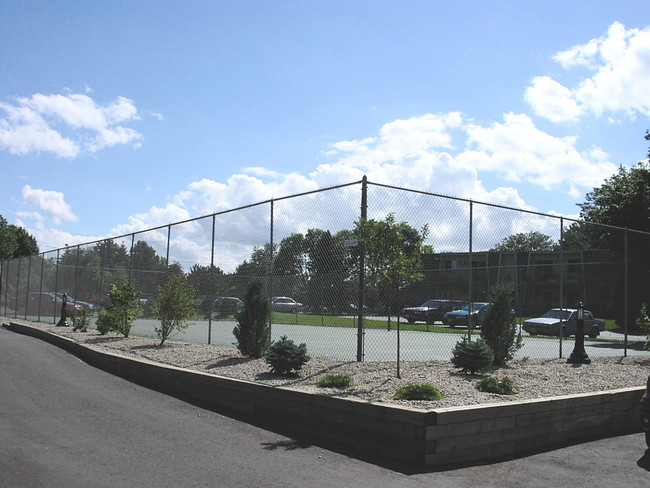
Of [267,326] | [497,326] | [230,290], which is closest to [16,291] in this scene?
[230,290]

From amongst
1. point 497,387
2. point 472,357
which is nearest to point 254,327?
point 472,357

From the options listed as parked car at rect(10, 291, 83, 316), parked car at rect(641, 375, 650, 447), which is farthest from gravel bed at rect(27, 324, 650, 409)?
parked car at rect(10, 291, 83, 316)

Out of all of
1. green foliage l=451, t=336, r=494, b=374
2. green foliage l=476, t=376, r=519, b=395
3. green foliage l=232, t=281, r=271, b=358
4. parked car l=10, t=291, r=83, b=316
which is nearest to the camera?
green foliage l=476, t=376, r=519, b=395

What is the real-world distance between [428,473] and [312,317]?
20.3ft

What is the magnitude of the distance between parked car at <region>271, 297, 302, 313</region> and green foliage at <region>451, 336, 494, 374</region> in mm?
3768

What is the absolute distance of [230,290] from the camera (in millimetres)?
14211

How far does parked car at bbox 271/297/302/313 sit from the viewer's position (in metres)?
12.2

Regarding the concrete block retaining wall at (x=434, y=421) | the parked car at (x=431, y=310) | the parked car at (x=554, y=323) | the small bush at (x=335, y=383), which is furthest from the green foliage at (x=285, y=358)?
the parked car at (x=554, y=323)

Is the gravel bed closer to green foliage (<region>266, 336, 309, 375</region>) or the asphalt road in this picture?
green foliage (<region>266, 336, 309, 375</region>)

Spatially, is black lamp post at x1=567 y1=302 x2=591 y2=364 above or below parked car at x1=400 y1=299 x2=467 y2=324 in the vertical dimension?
below

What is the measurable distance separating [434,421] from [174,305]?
965cm

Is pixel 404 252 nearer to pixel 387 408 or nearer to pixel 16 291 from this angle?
pixel 387 408

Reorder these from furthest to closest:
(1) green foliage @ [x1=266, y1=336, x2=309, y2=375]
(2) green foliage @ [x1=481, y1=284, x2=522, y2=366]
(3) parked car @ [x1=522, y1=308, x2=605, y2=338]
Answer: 1. (3) parked car @ [x1=522, y1=308, x2=605, y2=338]
2. (2) green foliage @ [x1=481, y1=284, x2=522, y2=366]
3. (1) green foliage @ [x1=266, y1=336, x2=309, y2=375]

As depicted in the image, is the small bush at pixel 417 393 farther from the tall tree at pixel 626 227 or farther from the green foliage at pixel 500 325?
the tall tree at pixel 626 227
